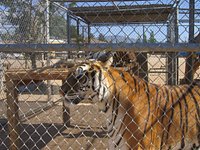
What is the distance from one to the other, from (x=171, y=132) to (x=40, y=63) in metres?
6.01

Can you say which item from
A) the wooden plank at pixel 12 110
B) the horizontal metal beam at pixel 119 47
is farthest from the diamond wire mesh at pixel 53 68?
the horizontal metal beam at pixel 119 47

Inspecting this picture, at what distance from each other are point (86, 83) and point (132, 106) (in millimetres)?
526

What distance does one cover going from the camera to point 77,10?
8344 millimetres

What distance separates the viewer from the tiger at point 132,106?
332cm

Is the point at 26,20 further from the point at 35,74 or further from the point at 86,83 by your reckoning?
the point at 86,83

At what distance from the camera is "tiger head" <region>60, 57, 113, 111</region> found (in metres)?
3.36

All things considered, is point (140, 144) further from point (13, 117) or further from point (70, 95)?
point (13, 117)

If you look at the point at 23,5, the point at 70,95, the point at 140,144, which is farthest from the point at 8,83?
the point at 23,5

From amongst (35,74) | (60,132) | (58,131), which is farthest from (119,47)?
(60,132)

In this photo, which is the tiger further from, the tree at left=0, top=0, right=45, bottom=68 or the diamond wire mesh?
the tree at left=0, top=0, right=45, bottom=68

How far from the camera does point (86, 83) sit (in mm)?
3387

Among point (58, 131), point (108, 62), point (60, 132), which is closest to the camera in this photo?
point (108, 62)

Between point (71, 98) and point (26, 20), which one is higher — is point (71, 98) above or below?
below

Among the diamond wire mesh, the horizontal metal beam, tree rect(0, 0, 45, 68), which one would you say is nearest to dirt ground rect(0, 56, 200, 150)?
the diamond wire mesh
